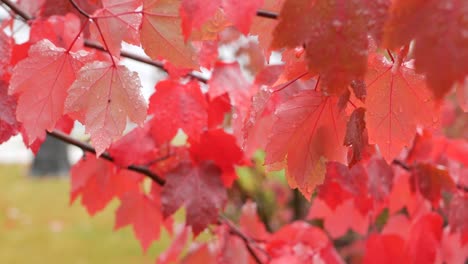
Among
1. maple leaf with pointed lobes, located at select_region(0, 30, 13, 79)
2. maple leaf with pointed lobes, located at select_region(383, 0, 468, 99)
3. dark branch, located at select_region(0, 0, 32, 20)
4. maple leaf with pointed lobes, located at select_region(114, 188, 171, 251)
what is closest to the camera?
maple leaf with pointed lobes, located at select_region(383, 0, 468, 99)

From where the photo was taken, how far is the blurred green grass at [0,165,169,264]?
376 centimetres

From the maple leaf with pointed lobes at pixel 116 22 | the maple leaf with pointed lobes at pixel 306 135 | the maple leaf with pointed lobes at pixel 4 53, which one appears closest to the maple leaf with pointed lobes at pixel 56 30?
the maple leaf with pointed lobes at pixel 4 53

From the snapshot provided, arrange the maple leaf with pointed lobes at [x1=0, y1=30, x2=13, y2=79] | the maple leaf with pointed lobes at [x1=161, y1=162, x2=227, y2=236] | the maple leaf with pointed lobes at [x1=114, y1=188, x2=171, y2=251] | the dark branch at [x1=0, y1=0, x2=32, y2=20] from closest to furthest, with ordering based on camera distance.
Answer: the maple leaf with pointed lobes at [x1=0, y1=30, x2=13, y2=79], the dark branch at [x1=0, y1=0, x2=32, y2=20], the maple leaf with pointed lobes at [x1=161, y1=162, x2=227, y2=236], the maple leaf with pointed lobes at [x1=114, y1=188, x2=171, y2=251]

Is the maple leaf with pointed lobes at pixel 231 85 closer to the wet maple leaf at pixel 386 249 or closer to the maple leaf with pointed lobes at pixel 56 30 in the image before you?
the maple leaf with pointed lobes at pixel 56 30

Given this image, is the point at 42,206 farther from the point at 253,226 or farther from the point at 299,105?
the point at 299,105

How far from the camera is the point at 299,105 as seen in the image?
0.61m

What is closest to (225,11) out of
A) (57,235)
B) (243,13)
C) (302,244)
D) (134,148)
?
(243,13)

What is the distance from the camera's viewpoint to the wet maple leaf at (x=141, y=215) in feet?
4.16

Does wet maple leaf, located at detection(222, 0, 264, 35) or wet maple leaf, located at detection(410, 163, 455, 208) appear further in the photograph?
wet maple leaf, located at detection(410, 163, 455, 208)

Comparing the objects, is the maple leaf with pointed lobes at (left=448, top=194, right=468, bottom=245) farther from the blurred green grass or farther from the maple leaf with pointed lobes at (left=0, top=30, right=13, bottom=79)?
the blurred green grass

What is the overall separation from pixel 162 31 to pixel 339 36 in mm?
238

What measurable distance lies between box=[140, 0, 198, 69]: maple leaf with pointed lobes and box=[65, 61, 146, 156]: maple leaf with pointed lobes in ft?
0.17

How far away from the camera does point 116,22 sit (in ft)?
2.23

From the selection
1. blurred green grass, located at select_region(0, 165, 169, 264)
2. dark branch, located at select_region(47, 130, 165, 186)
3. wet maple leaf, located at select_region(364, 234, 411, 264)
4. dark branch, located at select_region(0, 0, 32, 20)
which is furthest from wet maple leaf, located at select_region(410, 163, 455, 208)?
blurred green grass, located at select_region(0, 165, 169, 264)
